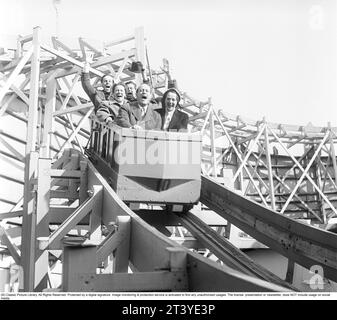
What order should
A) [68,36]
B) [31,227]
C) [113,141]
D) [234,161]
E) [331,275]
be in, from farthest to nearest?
[234,161]
[68,36]
[31,227]
[113,141]
[331,275]

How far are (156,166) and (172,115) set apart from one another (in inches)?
29.1

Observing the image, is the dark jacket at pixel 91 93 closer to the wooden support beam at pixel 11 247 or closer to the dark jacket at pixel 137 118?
the dark jacket at pixel 137 118

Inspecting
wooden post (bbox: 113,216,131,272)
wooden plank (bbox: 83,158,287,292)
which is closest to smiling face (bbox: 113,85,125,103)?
wooden plank (bbox: 83,158,287,292)

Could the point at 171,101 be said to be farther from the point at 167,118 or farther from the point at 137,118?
the point at 137,118

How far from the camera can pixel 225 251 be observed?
3666 mm

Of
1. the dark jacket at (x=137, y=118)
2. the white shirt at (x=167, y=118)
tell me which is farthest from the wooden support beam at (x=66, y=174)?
the white shirt at (x=167, y=118)

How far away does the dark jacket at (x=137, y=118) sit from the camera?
4484 millimetres

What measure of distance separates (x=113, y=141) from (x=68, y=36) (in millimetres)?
4961

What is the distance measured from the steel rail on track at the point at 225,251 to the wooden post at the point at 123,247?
72 cm

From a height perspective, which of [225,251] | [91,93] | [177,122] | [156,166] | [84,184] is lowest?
[225,251]

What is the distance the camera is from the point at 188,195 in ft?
13.8

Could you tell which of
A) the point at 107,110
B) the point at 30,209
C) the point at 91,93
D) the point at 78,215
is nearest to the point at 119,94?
the point at 107,110
